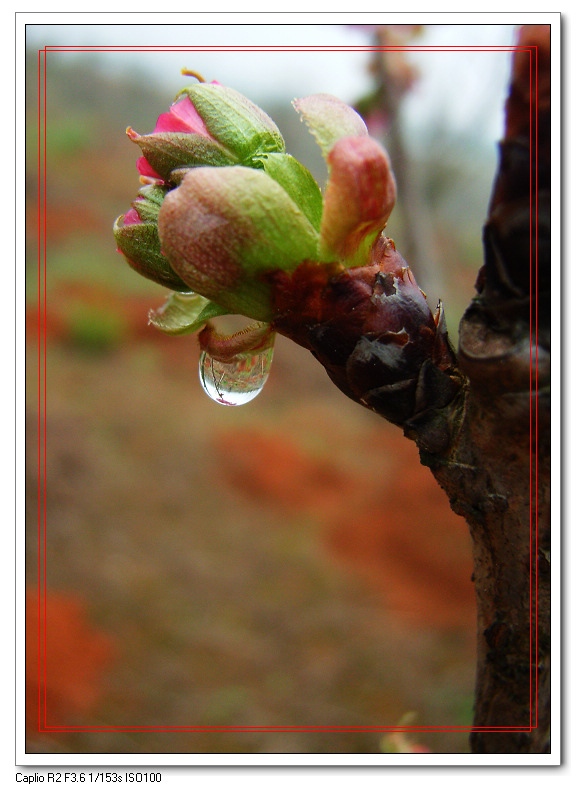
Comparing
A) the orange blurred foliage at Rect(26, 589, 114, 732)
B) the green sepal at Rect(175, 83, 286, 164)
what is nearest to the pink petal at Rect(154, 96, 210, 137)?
the green sepal at Rect(175, 83, 286, 164)

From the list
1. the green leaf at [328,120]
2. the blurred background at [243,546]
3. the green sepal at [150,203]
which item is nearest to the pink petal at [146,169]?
the green sepal at [150,203]

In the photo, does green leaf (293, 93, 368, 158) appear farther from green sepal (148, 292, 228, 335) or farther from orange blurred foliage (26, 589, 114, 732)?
orange blurred foliage (26, 589, 114, 732)

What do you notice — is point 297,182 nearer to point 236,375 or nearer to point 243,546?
point 236,375

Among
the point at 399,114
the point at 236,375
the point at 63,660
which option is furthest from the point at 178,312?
the point at 63,660

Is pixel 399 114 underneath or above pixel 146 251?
above

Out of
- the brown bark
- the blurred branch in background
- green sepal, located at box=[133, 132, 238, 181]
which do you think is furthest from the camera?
the blurred branch in background
